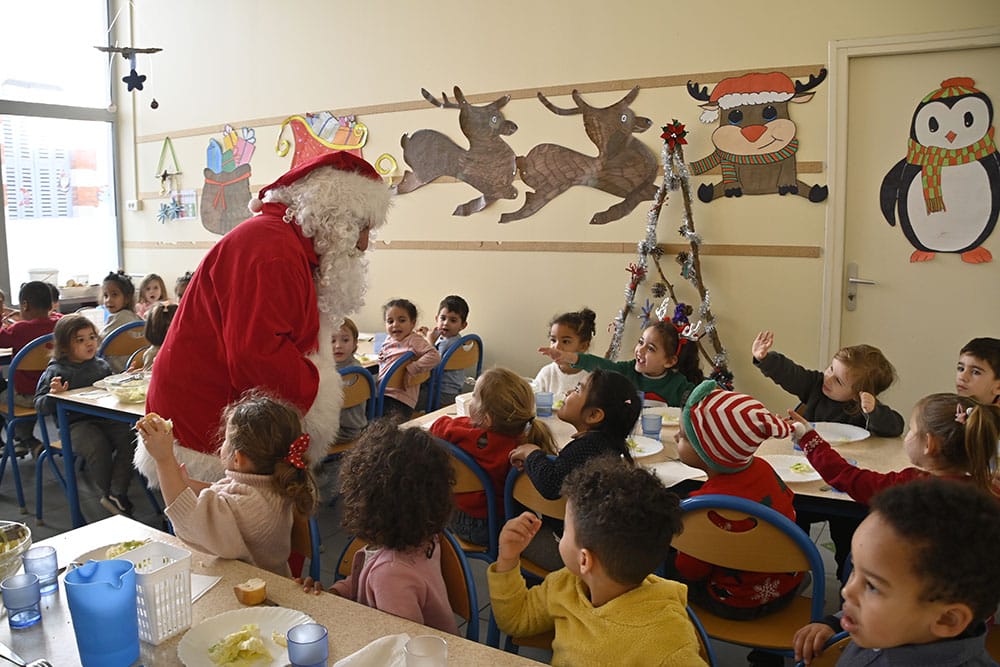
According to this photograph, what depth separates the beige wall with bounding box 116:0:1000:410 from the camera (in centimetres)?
425

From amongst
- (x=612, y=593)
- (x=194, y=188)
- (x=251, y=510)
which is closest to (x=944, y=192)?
(x=612, y=593)

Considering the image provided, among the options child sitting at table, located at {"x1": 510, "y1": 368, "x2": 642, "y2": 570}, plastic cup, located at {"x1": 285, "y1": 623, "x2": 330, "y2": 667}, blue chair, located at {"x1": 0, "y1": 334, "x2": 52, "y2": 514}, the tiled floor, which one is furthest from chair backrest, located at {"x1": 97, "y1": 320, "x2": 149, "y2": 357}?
plastic cup, located at {"x1": 285, "y1": 623, "x2": 330, "y2": 667}

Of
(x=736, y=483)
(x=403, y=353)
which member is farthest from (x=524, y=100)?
(x=736, y=483)

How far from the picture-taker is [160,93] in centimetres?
686

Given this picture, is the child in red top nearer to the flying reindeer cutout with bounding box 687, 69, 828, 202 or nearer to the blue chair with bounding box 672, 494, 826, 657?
the blue chair with bounding box 672, 494, 826, 657

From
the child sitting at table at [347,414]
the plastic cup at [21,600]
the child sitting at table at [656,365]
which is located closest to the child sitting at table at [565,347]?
the child sitting at table at [656,365]

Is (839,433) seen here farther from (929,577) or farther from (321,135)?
(321,135)

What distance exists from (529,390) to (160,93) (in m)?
5.90

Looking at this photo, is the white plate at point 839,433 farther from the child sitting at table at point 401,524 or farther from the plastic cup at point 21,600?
the plastic cup at point 21,600

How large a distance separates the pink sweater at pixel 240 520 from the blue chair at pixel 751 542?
0.95 meters

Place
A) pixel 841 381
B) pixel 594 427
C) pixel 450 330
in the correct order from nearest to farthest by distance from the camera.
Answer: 1. pixel 594 427
2. pixel 841 381
3. pixel 450 330

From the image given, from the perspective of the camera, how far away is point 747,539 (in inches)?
67.4

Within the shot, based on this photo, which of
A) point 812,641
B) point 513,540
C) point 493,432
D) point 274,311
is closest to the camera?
point 812,641

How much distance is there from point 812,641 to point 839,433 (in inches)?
59.2
